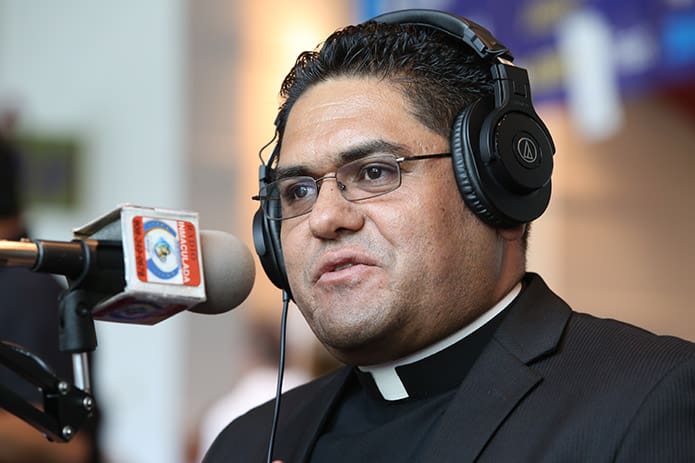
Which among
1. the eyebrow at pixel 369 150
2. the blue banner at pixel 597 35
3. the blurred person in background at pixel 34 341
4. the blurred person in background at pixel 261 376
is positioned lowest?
the blurred person in background at pixel 261 376

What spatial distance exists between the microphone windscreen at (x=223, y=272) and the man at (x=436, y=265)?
0.40 feet

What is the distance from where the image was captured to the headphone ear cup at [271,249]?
164cm

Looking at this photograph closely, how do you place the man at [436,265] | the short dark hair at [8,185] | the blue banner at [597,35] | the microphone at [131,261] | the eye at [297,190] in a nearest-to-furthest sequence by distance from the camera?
the microphone at [131,261] < the man at [436,265] < the eye at [297,190] < the short dark hair at [8,185] < the blue banner at [597,35]

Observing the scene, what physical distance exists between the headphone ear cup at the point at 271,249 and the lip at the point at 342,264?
6.0 inches

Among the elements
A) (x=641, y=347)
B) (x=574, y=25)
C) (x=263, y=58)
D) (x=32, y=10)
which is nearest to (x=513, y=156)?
(x=641, y=347)

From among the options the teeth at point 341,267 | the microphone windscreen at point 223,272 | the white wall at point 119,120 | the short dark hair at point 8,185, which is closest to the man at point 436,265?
the teeth at point 341,267

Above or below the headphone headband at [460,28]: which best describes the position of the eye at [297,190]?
below

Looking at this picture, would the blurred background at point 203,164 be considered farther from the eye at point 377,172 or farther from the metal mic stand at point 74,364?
the metal mic stand at point 74,364

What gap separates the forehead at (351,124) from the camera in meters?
1.52

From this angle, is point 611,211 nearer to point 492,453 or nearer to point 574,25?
point 574,25

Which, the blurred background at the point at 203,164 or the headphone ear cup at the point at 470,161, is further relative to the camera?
the blurred background at the point at 203,164

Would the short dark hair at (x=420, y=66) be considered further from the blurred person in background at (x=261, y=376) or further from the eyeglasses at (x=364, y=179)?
the blurred person in background at (x=261, y=376)

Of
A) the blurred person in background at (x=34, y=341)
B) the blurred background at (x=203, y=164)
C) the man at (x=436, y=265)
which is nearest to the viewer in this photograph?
the man at (x=436, y=265)

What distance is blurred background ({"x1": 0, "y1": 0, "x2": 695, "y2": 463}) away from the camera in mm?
4758
